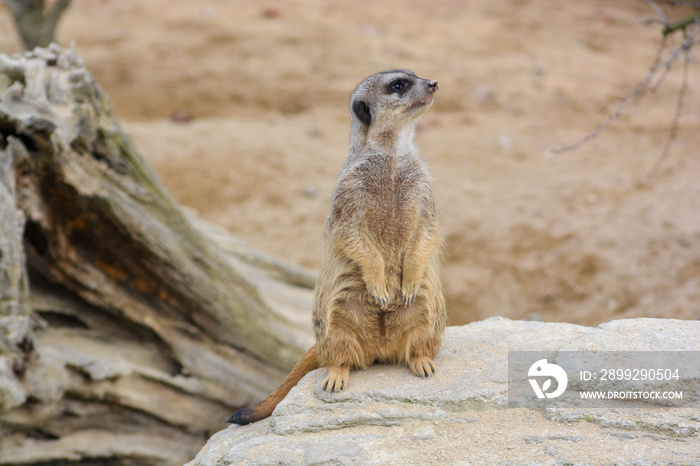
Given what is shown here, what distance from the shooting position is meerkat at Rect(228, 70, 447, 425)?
290cm

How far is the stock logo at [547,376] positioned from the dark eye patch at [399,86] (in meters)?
1.42

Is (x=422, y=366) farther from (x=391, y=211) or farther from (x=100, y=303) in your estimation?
(x=100, y=303)

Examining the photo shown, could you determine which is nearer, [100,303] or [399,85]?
[399,85]

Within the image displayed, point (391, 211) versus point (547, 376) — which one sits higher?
point (391, 211)

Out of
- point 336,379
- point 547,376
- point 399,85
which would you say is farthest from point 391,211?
point 547,376

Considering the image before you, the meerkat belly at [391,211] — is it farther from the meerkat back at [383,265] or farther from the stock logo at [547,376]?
the stock logo at [547,376]

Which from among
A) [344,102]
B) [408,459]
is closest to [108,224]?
[408,459]

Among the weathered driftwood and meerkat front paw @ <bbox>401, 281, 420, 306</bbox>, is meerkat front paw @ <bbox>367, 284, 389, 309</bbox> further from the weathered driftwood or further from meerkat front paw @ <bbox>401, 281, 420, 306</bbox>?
the weathered driftwood

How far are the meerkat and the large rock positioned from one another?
11 cm

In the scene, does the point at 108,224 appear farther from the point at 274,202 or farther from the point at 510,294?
the point at 274,202

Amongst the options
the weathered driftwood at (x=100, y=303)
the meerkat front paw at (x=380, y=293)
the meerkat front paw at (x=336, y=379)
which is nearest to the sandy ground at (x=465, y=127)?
the weathered driftwood at (x=100, y=303)

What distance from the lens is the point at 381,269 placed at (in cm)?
292

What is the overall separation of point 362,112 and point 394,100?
0.55 feet

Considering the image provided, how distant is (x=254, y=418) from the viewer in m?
2.96
